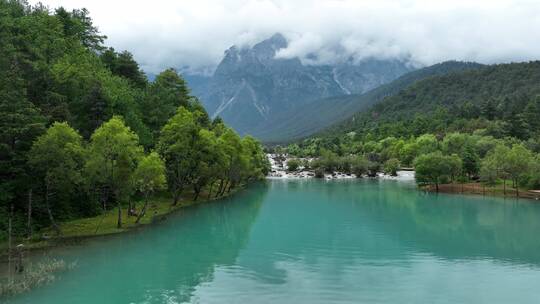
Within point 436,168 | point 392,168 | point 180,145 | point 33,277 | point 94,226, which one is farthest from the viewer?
point 392,168

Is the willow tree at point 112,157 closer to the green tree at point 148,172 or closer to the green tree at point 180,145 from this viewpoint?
the green tree at point 148,172

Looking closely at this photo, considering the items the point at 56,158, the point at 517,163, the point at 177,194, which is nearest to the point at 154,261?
the point at 56,158

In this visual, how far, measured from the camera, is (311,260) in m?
44.8

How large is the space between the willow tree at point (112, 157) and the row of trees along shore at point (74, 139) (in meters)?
0.10

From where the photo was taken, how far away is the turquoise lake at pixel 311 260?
33656 millimetres

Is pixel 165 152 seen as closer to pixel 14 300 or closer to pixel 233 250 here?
pixel 233 250

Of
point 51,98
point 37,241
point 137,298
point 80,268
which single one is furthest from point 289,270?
point 51,98

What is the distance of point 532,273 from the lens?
40625mm

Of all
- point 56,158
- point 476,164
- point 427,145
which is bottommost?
point 56,158

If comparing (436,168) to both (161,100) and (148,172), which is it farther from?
(148,172)

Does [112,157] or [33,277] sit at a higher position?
[112,157]

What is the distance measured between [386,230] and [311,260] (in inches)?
866

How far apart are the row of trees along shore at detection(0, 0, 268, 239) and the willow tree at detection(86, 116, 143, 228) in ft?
0.34

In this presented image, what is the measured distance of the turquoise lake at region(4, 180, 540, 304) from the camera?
3366cm
